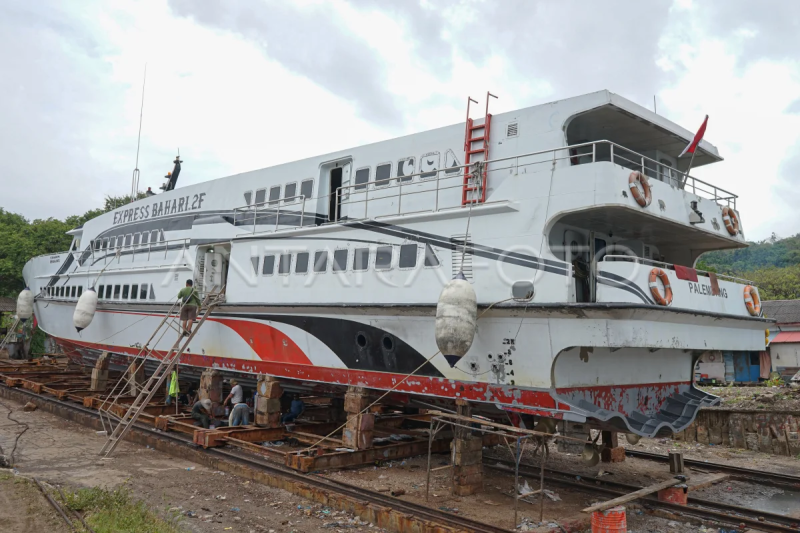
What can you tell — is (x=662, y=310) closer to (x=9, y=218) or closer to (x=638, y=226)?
(x=638, y=226)

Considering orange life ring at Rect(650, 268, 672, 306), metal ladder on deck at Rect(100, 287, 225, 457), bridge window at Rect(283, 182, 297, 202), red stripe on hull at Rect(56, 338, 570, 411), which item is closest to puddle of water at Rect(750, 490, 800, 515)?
orange life ring at Rect(650, 268, 672, 306)

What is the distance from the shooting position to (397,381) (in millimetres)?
8938

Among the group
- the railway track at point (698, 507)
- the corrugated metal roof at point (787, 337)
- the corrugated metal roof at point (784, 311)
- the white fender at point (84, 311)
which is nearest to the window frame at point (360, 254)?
the railway track at point (698, 507)

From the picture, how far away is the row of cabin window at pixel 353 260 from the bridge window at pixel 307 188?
1459 mm

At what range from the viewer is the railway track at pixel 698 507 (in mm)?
7082

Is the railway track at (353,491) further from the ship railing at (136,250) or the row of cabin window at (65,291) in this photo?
the row of cabin window at (65,291)

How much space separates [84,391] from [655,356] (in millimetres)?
14316

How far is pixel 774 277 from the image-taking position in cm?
4728

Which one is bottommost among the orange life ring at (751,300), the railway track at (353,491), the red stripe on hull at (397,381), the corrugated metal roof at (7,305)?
the railway track at (353,491)

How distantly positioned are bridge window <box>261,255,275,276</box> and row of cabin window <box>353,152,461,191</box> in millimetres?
2212

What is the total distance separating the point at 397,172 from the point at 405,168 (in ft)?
0.60

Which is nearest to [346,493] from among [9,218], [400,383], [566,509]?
[400,383]

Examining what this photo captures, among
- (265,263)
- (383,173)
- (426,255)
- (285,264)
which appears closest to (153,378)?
(265,263)

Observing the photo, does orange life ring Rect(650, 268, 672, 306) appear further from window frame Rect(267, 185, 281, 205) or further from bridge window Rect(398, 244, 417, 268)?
window frame Rect(267, 185, 281, 205)
